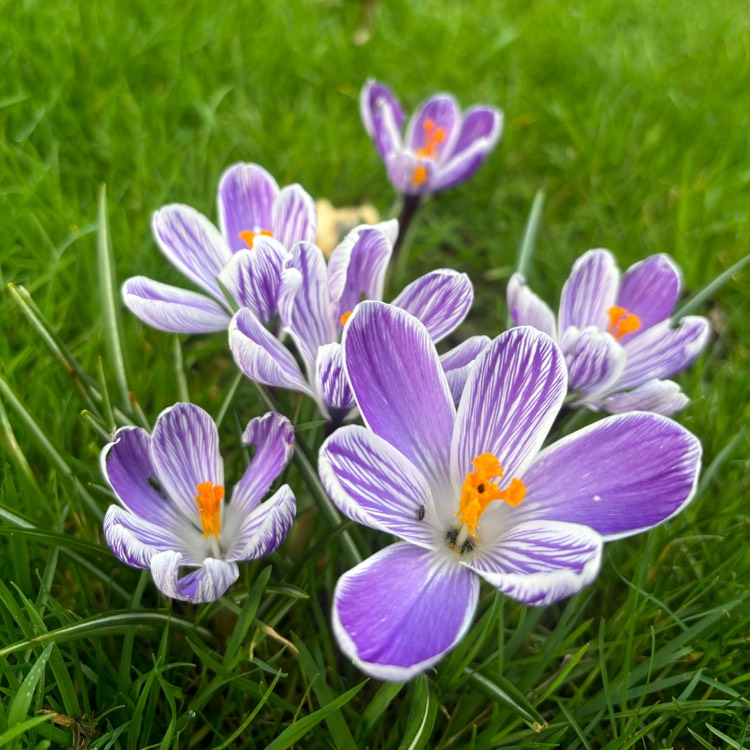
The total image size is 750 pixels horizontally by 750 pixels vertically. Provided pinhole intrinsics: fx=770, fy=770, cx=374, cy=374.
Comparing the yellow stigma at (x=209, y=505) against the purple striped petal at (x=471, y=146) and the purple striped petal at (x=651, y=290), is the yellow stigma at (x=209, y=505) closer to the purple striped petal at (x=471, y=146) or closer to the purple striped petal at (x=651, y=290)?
the purple striped petal at (x=651, y=290)

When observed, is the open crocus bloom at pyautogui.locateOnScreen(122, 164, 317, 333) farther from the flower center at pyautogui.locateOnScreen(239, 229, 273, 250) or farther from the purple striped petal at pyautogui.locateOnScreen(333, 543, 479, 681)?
the purple striped petal at pyautogui.locateOnScreen(333, 543, 479, 681)

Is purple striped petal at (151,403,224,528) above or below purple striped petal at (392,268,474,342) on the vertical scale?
below

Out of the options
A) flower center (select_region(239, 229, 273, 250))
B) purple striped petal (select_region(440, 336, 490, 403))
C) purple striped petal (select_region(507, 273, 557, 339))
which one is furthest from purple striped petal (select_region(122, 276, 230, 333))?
purple striped petal (select_region(507, 273, 557, 339))

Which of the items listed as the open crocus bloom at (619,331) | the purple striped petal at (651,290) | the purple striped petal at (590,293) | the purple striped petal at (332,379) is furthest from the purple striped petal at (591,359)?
the purple striped petal at (332,379)

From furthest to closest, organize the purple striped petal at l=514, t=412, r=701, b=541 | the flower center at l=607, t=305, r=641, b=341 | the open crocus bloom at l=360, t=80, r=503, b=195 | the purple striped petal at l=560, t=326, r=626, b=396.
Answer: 1. the open crocus bloom at l=360, t=80, r=503, b=195
2. the flower center at l=607, t=305, r=641, b=341
3. the purple striped petal at l=560, t=326, r=626, b=396
4. the purple striped petal at l=514, t=412, r=701, b=541

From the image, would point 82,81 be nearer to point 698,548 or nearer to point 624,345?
point 624,345

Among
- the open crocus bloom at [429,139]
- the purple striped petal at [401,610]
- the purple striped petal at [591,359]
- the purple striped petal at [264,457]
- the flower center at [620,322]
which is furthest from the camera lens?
the open crocus bloom at [429,139]

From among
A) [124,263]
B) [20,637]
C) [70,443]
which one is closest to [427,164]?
[124,263]
